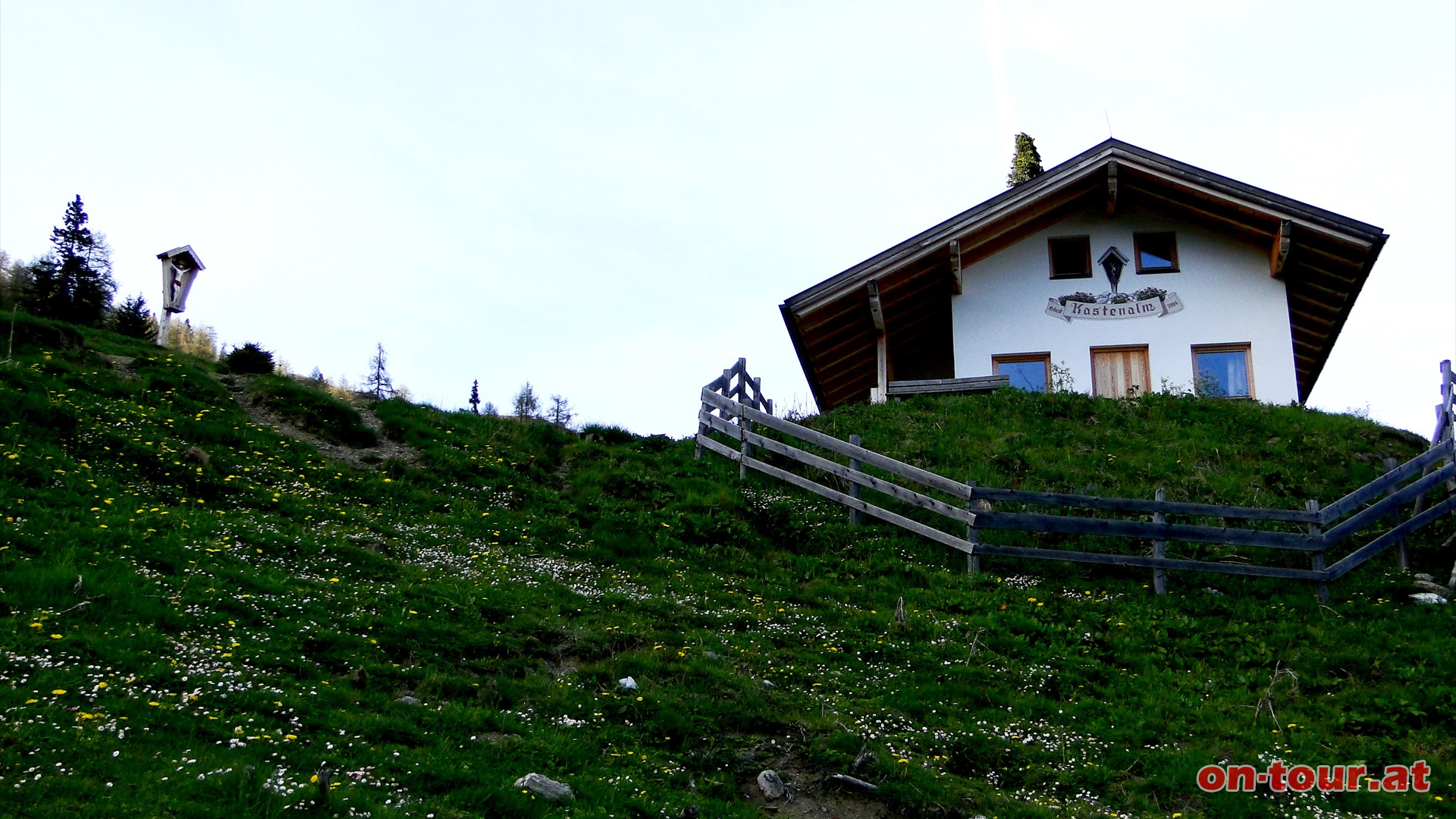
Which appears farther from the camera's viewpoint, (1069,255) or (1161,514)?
(1069,255)

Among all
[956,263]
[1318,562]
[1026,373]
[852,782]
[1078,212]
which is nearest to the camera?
[852,782]

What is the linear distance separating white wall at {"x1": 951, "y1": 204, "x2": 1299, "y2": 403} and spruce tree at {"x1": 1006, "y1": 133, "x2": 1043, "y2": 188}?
36.2 feet

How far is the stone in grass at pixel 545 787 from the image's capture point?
9789 millimetres

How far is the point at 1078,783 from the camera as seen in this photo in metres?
11.4

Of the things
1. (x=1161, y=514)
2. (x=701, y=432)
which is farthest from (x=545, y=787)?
(x=701, y=432)

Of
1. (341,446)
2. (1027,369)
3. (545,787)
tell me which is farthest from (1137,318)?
(545,787)

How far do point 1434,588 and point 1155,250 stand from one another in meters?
12.7

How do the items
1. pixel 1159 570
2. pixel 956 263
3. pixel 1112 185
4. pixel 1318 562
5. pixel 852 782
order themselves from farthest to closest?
pixel 956 263 < pixel 1112 185 < pixel 1159 570 < pixel 1318 562 < pixel 852 782

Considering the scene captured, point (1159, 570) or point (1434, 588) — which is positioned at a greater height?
point (1159, 570)

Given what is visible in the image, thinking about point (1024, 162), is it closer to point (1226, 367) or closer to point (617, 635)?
point (1226, 367)

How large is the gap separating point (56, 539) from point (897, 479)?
507 inches

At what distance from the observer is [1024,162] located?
38875 mm

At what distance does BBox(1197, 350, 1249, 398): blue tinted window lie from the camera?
26359mm

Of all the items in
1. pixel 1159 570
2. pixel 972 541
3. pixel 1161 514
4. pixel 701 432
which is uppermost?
pixel 701 432
